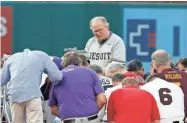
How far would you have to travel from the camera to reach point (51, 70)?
6832mm

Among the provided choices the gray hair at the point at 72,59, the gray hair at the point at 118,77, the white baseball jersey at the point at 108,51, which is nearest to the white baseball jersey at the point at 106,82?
the gray hair at the point at 118,77

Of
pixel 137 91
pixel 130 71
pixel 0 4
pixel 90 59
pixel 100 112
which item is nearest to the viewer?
pixel 137 91

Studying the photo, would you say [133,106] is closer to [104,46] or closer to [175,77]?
[175,77]

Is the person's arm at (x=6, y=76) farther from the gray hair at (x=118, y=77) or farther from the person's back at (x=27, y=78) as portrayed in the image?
the gray hair at (x=118, y=77)

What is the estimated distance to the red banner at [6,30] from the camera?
12281 mm

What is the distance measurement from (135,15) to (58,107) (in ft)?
20.5

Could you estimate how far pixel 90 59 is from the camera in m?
8.62

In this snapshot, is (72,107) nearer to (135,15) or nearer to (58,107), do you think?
(58,107)

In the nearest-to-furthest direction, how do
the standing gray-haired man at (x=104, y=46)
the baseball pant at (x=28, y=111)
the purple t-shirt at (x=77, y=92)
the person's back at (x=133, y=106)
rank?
the person's back at (x=133, y=106) < the purple t-shirt at (x=77, y=92) < the baseball pant at (x=28, y=111) < the standing gray-haired man at (x=104, y=46)

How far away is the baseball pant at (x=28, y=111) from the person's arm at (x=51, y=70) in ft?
1.39

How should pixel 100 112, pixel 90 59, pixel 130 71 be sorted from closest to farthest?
pixel 100 112 → pixel 130 71 → pixel 90 59

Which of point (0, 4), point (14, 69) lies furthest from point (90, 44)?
point (0, 4)

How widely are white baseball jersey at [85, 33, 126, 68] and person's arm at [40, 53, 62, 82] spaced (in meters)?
1.57

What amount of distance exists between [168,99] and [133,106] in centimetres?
Answer: 48
